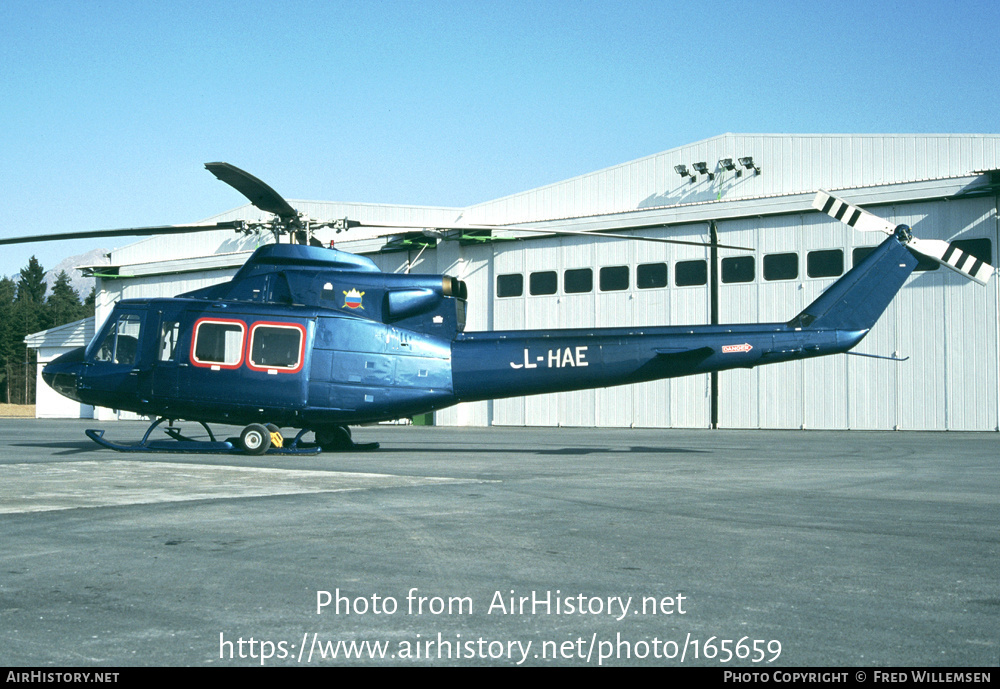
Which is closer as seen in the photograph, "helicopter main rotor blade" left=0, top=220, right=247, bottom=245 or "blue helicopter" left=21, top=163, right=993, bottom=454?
"helicopter main rotor blade" left=0, top=220, right=247, bottom=245

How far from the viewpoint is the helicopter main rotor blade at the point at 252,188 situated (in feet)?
40.5

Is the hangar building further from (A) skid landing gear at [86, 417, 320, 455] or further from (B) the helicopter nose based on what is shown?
(A) skid landing gear at [86, 417, 320, 455]

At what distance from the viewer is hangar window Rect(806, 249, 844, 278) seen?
29719 mm

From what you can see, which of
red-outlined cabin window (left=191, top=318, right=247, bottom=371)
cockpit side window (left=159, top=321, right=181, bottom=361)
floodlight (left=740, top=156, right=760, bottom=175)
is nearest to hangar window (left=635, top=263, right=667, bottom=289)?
floodlight (left=740, top=156, right=760, bottom=175)

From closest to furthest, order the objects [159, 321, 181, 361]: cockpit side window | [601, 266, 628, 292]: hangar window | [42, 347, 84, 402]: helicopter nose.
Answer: [159, 321, 181, 361]: cockpit side window < [42, 347, 84, 402]: helicopter nose < [601, 266, 628, 292]: hangar window

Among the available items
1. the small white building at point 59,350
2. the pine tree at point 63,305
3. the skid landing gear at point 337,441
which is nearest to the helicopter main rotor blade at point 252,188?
the skid landing gear at point 337,441

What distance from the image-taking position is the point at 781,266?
101 feet

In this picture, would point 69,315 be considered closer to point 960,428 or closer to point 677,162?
point 677,162

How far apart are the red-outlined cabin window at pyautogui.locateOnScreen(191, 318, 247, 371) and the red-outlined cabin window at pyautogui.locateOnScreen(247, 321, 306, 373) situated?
0.22m

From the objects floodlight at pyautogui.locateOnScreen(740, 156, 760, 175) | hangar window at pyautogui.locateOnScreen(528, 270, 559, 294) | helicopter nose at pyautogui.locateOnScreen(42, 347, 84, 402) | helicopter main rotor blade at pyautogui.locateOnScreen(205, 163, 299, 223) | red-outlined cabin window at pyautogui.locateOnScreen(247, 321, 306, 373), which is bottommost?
helicopter nose at pyautogui.locateOnScreen(42, 347, 84, 402)

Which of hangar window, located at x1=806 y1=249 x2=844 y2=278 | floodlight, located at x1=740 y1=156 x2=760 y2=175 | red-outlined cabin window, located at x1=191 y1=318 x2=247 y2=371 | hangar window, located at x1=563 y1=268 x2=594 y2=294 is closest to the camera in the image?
red-outlined cabin window, located at x1=191 y1=318 x2=247 y2=371

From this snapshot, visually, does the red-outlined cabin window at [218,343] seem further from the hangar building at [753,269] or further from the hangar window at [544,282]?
the hangar window at [544,282]
